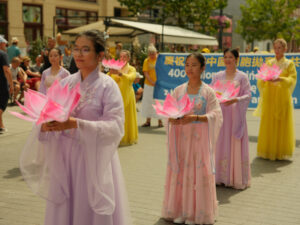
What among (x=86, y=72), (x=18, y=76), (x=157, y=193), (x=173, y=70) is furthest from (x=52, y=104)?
(x=18, y=76)

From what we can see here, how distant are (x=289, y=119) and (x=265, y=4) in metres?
28.2

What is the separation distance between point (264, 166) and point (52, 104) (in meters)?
5.19

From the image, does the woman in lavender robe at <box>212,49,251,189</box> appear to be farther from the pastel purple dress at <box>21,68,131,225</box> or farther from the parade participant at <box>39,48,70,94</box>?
the pastel purple dress at <box>21,68,131,225</box>

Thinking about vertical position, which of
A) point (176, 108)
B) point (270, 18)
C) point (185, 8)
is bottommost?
point (176, 108)

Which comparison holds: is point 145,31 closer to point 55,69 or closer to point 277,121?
point 277,121

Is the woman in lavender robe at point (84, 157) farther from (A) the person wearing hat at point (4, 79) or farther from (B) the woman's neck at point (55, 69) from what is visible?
(A) the person wearing hat at point (4, 79)

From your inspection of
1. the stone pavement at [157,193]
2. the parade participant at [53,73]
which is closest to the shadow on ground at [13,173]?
the stone pavement at [157,193]

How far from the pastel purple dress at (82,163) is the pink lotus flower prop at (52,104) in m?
0.23

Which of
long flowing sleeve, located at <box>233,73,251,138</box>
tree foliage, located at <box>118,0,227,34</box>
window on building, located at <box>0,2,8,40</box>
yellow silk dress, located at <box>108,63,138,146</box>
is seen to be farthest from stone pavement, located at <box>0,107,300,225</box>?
window on building, located at <box>0,2,8,40</box>

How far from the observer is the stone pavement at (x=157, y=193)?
4.75m

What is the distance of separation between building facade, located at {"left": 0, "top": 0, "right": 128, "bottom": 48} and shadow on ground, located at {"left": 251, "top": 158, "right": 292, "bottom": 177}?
20.2 meters

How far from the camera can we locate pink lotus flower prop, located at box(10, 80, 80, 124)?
2.74m

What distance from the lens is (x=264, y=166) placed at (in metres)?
7.20

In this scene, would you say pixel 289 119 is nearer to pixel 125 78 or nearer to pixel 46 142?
pixel 125 78
